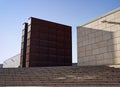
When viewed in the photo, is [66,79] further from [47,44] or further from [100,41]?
[47,44]

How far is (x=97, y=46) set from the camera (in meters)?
25.1

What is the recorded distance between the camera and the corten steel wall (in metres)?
34.8

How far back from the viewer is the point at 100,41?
24750 millimetres

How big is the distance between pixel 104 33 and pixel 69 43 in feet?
53.6

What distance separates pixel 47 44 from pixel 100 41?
46.1 feet

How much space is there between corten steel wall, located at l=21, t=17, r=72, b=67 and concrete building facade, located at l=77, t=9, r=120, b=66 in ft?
30.1

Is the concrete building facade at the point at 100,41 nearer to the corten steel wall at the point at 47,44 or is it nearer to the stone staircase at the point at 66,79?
the stone staircase at the point at 66,79

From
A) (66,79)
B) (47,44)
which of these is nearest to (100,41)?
(66,79)

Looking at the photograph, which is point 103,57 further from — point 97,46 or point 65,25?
point 65,25

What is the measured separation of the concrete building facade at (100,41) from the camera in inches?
884

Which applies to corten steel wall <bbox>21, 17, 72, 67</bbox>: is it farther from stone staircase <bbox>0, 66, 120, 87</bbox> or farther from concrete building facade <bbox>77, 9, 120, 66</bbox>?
stone staircase <bbox>0, 66, 120, 87</bbox>

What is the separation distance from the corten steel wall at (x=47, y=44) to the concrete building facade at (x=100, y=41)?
30.1ft

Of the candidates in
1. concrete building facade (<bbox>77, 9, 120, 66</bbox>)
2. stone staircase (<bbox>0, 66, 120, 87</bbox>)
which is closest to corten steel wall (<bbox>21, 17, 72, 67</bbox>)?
Answer: concrete building facade (<bbox>77, 9, 120, 66</bbox>)

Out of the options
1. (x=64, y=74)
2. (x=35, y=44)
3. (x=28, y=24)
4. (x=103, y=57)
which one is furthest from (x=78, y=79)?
(x=28, y=24)
